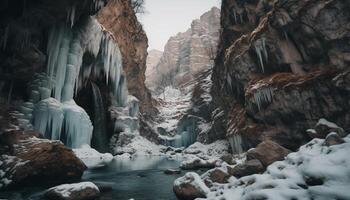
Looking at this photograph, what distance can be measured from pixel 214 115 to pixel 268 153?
113 ft

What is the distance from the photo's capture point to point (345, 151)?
559 centimetres

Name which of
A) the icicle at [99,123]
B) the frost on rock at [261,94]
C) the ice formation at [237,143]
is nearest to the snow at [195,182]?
the frost on rock at [261,94]

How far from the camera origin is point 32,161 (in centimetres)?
1277

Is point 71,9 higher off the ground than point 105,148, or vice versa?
point 71,9

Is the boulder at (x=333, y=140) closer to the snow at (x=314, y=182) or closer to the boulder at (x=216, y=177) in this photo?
the snow at (x=314, y=182)

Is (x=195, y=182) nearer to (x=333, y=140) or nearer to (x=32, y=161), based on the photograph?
(x=333, y=140)

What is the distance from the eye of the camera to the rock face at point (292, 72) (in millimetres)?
19797

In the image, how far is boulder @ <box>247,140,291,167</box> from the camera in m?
11.9

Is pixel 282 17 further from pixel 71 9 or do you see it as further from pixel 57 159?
pixel 57 159

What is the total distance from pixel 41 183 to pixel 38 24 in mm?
11492

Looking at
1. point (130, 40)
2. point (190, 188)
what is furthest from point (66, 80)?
point (130, 40)

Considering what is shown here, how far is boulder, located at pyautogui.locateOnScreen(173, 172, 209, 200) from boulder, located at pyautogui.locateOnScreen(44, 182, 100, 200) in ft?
11.1

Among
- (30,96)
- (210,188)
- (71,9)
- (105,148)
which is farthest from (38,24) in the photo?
(105,148)

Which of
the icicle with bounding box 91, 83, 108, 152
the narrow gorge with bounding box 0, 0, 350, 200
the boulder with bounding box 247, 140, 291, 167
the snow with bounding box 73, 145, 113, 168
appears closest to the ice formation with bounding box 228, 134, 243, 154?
the narrow gorge with bounding box 0, 0, 350, 200
